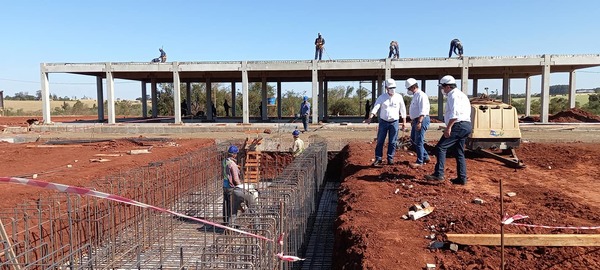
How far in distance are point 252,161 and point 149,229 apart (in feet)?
18.1

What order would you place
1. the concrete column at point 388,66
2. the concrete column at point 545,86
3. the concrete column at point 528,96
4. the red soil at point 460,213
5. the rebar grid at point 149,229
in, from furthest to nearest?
the concrete column at point 528,96
the concrete column at point 388,66
the concrete column at point 545,86
the rebar grid at point 149,229
the red soil at point 460,213

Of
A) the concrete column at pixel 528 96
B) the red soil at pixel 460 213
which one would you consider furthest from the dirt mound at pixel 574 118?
the red soil at pixel 460 213

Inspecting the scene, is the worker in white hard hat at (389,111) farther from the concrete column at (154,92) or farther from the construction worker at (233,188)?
the concrete column at (154,92)

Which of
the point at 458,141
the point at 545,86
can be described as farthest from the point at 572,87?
the point at 458,141

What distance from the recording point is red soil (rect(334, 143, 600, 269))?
3.12 meters

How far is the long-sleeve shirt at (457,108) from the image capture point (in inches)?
204

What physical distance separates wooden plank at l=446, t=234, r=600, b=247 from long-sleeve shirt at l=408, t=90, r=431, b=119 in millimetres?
3230

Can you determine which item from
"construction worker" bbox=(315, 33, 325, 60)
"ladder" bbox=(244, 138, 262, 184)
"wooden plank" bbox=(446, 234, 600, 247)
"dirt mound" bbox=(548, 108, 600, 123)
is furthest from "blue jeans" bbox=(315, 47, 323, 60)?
"wooden plank" bbox=(446, 234, 600, 247)

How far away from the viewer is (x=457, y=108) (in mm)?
5188

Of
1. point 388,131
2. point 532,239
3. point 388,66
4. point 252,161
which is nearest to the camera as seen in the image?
point 532,239

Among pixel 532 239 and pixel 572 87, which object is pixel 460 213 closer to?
pixel 532 239

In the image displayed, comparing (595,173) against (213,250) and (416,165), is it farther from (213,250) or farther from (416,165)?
(213,250)

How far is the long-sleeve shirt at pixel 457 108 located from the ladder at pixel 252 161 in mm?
6338

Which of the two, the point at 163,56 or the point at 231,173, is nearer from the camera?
the point at 231,173
